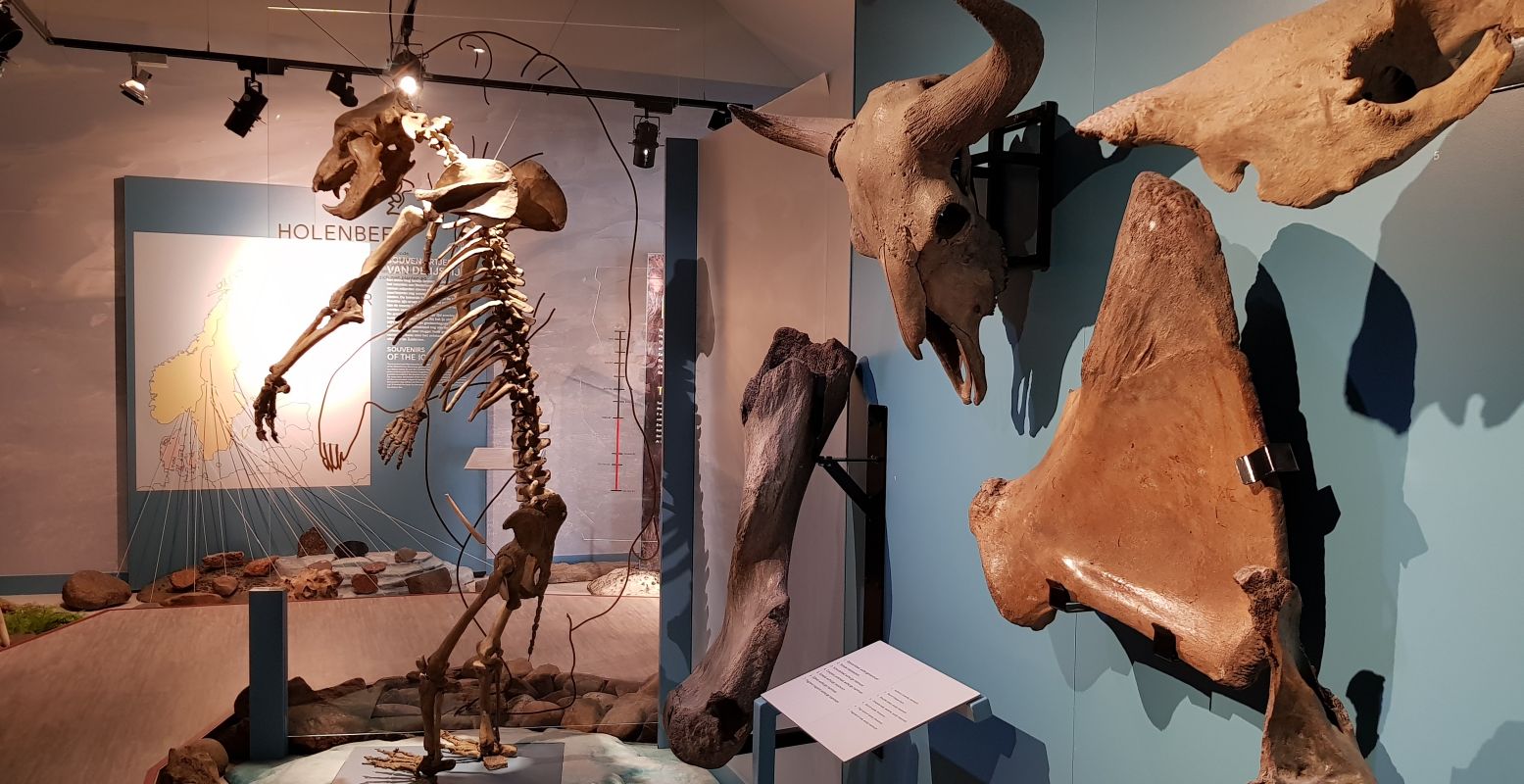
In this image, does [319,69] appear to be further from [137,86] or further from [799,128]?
[799,128]

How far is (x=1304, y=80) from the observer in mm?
1082

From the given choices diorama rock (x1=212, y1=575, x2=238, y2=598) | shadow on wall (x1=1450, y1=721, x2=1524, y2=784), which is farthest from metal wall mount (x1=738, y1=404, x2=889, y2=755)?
diorama rock (x1=212, y1=575, x2=238, y2=598)

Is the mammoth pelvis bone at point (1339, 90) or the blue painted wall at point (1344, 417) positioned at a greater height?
the mammoth pelvis bone at point (1339, 90)

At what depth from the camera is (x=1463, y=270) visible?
3.82 feet

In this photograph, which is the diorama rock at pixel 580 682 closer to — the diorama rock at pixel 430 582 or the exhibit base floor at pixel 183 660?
the exhibit base floor at pixel 183 660

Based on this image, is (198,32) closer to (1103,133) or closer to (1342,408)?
(1103,133)

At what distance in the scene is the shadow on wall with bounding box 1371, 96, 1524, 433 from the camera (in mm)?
1116

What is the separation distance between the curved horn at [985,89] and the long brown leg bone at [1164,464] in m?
0.31

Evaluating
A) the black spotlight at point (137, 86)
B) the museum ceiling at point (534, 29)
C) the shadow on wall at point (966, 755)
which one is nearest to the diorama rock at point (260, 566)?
the black spotlight at point (137, 86)

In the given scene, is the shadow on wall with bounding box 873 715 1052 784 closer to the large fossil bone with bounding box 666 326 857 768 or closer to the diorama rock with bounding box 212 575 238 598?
the large fossil bone with bounding box 666 326 857 768

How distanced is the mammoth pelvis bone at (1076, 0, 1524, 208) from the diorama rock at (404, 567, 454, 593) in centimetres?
304

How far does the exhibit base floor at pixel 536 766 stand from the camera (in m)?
3.39

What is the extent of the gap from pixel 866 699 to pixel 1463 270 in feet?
4.23

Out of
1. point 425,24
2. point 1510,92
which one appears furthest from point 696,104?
point 1510,92
